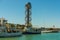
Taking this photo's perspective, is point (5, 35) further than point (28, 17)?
No

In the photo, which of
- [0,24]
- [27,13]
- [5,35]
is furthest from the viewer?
[27,13]

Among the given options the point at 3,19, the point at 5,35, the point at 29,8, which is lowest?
the point at 5,35

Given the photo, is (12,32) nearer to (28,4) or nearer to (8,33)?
(8,33)

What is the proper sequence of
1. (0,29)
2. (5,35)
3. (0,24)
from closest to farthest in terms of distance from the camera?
(5,35)
(0,29)
(0,24)

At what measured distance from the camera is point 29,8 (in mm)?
103375

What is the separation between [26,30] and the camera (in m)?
105

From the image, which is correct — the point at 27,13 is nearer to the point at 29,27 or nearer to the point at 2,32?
the point at 29,27

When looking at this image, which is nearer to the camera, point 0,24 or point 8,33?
point 8,33

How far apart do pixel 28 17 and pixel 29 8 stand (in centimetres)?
517

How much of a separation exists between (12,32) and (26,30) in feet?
118

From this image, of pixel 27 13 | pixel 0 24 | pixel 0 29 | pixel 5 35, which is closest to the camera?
pixel 5 35

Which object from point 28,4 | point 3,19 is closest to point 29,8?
point 28,4

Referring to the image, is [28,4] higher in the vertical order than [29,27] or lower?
higher

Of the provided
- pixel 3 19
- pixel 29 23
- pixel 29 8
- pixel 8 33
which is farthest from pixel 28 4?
pixel 8 33
